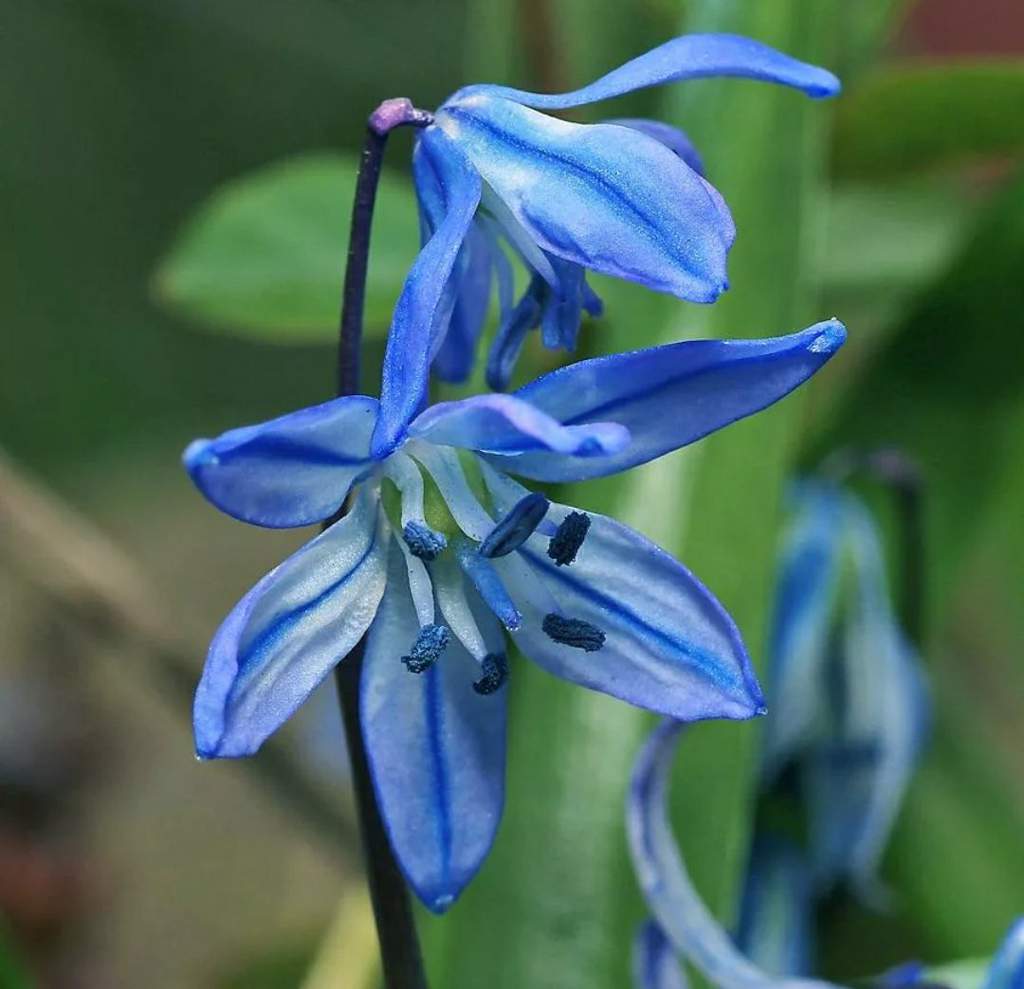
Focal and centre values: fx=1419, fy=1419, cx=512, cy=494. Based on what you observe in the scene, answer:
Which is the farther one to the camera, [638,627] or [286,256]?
[286,256]

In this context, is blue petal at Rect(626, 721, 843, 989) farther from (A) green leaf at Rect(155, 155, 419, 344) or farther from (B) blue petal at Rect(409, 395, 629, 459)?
(A) green leaf at Rect(155, 155, 419, 344)

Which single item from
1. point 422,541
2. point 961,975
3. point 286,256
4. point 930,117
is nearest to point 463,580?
→ point 422,541

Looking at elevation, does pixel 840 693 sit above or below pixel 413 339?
below

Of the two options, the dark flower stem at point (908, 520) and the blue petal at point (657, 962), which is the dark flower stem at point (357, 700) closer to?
the blue petal at point (657, 962)

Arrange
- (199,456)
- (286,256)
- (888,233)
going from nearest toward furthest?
(199,456) → (286,256) → (888,233)

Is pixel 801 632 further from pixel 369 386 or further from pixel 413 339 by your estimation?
pixel 369 386

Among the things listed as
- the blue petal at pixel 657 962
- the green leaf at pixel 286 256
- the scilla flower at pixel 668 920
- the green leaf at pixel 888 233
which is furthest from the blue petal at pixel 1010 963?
the green leaf at pixel 888 233
